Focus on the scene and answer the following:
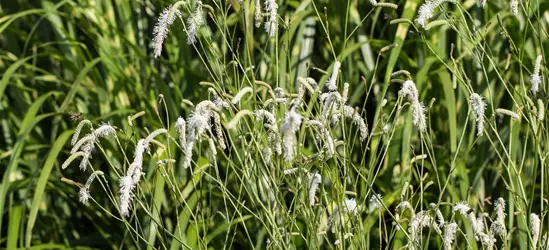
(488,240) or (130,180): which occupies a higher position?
(130,180)

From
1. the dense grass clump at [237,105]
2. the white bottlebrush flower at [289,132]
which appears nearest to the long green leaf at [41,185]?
the dense grass clump at [237,105]

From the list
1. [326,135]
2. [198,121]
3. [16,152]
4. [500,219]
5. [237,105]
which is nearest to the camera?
[198,121]

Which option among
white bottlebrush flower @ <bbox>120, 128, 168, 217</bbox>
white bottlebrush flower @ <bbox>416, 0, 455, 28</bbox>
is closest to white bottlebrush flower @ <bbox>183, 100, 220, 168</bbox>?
white bottlebrush flower @ <bbox>120, 128, 168, 217</bbox>

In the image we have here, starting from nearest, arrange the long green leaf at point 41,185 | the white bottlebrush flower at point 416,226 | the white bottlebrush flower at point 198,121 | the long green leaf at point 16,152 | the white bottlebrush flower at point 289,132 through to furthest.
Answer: the white bottlebrush flower at point 289,132 → the white bottlebrush flower at point 198,121 → the white bottlebrush flower at point 416,226 → the long green leaf at point 41,185 → the long green leaf at point 16,152

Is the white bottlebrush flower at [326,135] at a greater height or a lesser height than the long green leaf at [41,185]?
greater

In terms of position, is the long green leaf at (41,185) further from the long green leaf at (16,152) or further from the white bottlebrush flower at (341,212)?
the white bottlebrush flower at (341,212)

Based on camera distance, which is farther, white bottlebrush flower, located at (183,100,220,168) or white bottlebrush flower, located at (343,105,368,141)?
white bottlebrush flower, located at (343,105,368,141)

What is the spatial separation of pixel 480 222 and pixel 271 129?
47 cm

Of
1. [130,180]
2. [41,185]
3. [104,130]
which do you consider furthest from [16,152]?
[130,180]

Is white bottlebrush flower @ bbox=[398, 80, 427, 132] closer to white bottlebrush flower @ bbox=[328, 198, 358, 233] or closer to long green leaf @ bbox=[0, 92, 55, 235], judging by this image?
white bottlebrush flower @ bbox=[328, 198, 358, 233]

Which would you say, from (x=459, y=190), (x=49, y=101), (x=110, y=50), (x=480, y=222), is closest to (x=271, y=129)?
(x=480, y=222)

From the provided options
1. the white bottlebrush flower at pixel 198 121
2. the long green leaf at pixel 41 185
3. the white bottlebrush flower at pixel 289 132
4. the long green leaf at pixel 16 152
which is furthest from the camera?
the long green leaf at pixel 16 152

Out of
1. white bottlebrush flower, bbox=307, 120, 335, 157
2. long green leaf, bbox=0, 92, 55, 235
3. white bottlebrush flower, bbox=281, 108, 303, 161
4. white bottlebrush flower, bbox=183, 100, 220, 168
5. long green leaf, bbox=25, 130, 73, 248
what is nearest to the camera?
white bottlebrush flower, bbox=281, 108, 303, 161

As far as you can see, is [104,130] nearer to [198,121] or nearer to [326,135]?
[198,121]
